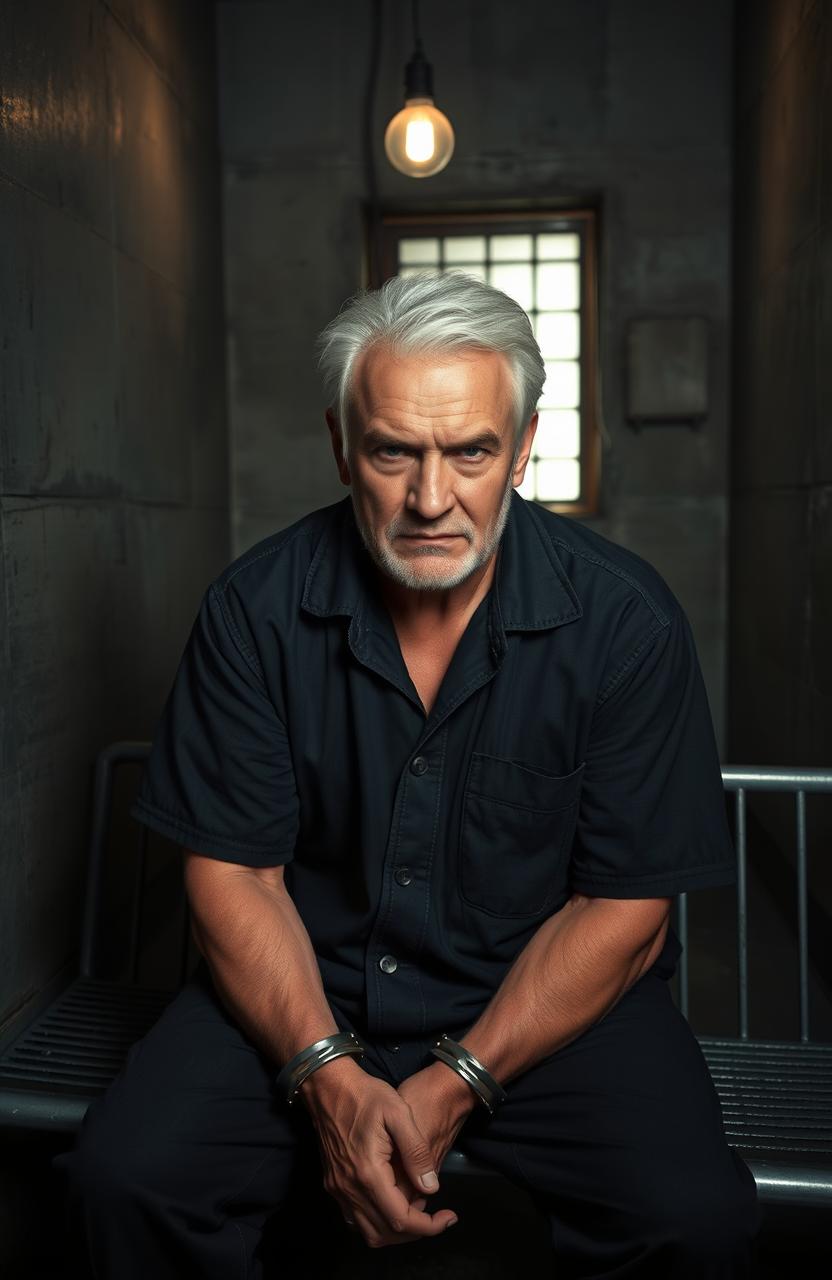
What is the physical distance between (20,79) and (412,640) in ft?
6.33

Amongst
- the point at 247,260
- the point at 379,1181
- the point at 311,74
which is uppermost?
the point at 311,74

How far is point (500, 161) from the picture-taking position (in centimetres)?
549

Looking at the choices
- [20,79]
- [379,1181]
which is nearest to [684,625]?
[379,1181]

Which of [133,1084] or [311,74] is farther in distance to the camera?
[311,74]

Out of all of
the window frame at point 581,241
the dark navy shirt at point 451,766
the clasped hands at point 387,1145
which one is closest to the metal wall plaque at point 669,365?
the window frame at point 581,241

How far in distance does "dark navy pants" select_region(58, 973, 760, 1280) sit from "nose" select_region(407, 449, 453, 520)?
935 millimetres

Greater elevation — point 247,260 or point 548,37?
point 548,37

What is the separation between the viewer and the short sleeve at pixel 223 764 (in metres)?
1.88

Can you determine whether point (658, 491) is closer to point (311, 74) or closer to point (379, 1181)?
point (311, 74)

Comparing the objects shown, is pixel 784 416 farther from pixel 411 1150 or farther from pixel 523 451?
pixel 411 1150

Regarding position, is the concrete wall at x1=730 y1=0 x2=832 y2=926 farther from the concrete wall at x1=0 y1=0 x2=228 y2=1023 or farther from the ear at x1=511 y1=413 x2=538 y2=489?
the concrete wall at x1=0 y1=0 x2=228 y2=1023

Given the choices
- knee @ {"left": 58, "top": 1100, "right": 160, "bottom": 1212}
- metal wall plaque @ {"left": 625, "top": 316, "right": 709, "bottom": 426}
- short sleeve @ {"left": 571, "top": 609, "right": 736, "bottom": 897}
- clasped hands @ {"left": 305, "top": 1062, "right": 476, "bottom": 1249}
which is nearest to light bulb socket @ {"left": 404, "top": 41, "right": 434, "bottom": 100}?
metal wall plaque @ {"left": 625, "top": 316, "right": 709, "bottom": 426}

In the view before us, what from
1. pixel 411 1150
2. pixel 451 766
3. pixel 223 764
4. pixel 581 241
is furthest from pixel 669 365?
pixel 411 1150

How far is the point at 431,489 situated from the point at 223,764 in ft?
1.98
